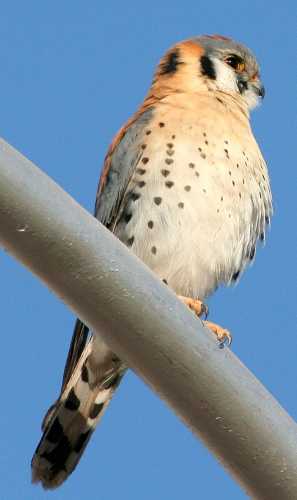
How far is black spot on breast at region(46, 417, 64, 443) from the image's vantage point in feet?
13.7

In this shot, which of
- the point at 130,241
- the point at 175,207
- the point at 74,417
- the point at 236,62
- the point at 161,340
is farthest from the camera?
the point at 236,62

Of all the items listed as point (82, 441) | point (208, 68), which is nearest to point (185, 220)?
point (82, 441)

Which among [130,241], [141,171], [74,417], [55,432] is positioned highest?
[141,171]

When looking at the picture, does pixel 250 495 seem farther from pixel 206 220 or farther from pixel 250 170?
pixel 250 170

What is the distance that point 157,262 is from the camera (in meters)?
4.86

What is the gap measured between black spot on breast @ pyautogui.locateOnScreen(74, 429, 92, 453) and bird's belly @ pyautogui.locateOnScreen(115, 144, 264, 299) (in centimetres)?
87

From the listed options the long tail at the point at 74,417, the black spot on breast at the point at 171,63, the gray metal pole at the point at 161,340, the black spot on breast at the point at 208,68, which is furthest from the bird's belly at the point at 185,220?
the gray metal pole at the point at 161,340

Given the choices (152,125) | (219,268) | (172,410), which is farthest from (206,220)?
(172,410)

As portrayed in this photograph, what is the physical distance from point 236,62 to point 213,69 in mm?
215

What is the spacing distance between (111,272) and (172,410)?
1.19 feet

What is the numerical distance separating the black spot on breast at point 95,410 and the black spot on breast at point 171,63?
83.0 inches

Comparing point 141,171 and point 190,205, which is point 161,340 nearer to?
point 190,205

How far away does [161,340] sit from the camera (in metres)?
2.15

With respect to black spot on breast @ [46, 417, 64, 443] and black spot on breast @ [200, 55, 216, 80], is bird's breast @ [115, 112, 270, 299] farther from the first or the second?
black spot on breast @ [46, 417, 64, 443]
